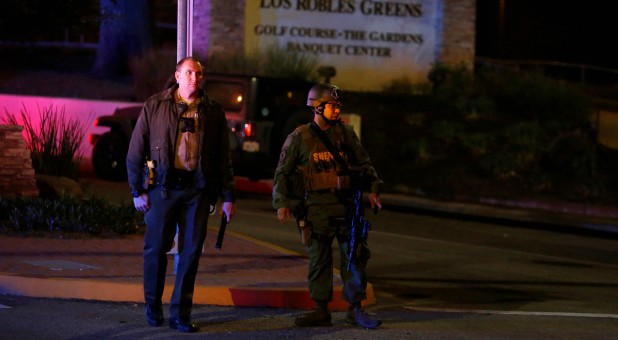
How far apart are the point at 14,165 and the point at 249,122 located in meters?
5.72

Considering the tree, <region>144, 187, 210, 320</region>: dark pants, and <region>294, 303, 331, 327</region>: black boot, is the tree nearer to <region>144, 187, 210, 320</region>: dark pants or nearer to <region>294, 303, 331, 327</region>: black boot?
<region>294, 303, 331, 327</region>: black boot

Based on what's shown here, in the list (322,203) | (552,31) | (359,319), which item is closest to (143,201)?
(322,203)

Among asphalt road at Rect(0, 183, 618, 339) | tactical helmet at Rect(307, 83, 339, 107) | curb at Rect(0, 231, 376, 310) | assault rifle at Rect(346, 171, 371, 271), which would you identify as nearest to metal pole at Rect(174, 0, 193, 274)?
curb at Rect(0, 231, 376, 310)

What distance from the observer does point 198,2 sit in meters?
28.0

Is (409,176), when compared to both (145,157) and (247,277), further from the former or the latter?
(145,157)

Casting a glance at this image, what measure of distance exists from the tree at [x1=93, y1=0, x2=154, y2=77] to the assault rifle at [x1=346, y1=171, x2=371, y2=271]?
1962 centimetres

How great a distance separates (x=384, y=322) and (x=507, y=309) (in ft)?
6.36

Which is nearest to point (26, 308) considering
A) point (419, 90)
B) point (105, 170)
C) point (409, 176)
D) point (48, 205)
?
point (48, 205)

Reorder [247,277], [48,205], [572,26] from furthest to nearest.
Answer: [572,26], [48,205], [247,277]

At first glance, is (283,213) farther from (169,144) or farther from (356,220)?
(169,144)

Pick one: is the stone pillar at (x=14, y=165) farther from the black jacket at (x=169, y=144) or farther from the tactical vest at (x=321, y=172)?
the tactical vest at (x=321, y=172)

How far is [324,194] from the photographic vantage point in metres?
8.66

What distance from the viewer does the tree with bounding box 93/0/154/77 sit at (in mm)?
27562

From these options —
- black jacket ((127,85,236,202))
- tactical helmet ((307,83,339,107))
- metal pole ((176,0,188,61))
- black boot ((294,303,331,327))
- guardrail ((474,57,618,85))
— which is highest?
guardrail ((474,57,618,85))
